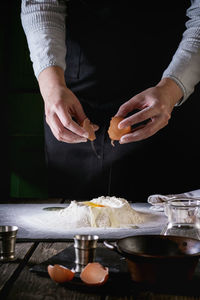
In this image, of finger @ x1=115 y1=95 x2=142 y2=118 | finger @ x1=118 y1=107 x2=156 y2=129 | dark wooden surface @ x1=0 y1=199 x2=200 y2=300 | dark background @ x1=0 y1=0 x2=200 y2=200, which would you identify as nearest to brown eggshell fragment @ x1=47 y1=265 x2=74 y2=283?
dark wooden surface @ x1=0 y1=199 x2=200 y2=300

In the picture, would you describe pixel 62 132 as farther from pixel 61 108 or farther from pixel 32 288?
pixel 32 288

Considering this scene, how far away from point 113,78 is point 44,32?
48 centimetres

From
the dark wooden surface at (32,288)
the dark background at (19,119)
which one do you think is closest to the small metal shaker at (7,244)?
the dark wooden surface at (32,288)

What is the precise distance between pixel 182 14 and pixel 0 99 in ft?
5.94

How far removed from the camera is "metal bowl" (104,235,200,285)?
2.82ft

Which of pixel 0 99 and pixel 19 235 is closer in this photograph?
pixel 19 235

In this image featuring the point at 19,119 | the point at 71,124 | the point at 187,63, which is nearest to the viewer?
the point at 71,124

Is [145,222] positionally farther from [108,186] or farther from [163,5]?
[163,5]

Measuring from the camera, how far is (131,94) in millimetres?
2334

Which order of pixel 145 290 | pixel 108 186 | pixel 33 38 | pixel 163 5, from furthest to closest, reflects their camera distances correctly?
pixel 108 186 → pixel 163 5 → pixel 33 38 → pixel 145 290

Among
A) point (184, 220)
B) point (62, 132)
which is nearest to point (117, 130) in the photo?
point (62, 132)

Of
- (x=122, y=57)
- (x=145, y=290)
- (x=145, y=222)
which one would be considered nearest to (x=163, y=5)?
(x=122, y=57)

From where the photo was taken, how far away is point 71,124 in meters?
1.73

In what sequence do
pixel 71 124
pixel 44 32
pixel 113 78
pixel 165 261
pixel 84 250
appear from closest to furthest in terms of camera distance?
pixel 165 261
pixel 84 250
pixel 71 124
pixel 44 32
pixel 113 78
